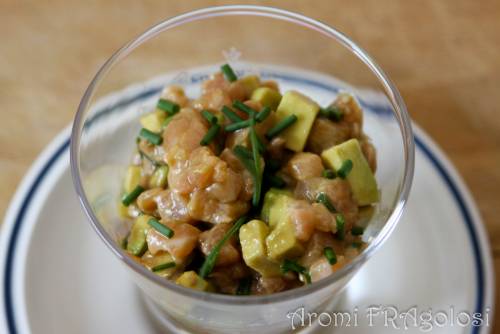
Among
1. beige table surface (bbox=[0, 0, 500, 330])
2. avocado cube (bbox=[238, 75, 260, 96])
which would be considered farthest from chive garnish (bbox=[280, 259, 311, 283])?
beige table surface (bbox=[0, 0, 500, 330])

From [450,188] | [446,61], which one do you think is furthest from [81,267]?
[446,61]

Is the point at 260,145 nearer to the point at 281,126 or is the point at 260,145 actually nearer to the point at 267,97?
the point at 281,126

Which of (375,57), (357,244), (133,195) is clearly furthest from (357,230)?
(375,57)

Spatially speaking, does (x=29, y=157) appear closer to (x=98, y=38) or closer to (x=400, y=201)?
(x=98, y=38)

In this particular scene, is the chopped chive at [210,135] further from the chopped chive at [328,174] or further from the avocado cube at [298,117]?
the chopped chive at [328,174]

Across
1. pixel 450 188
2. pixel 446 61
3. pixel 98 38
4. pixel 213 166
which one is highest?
pixel 98 38
